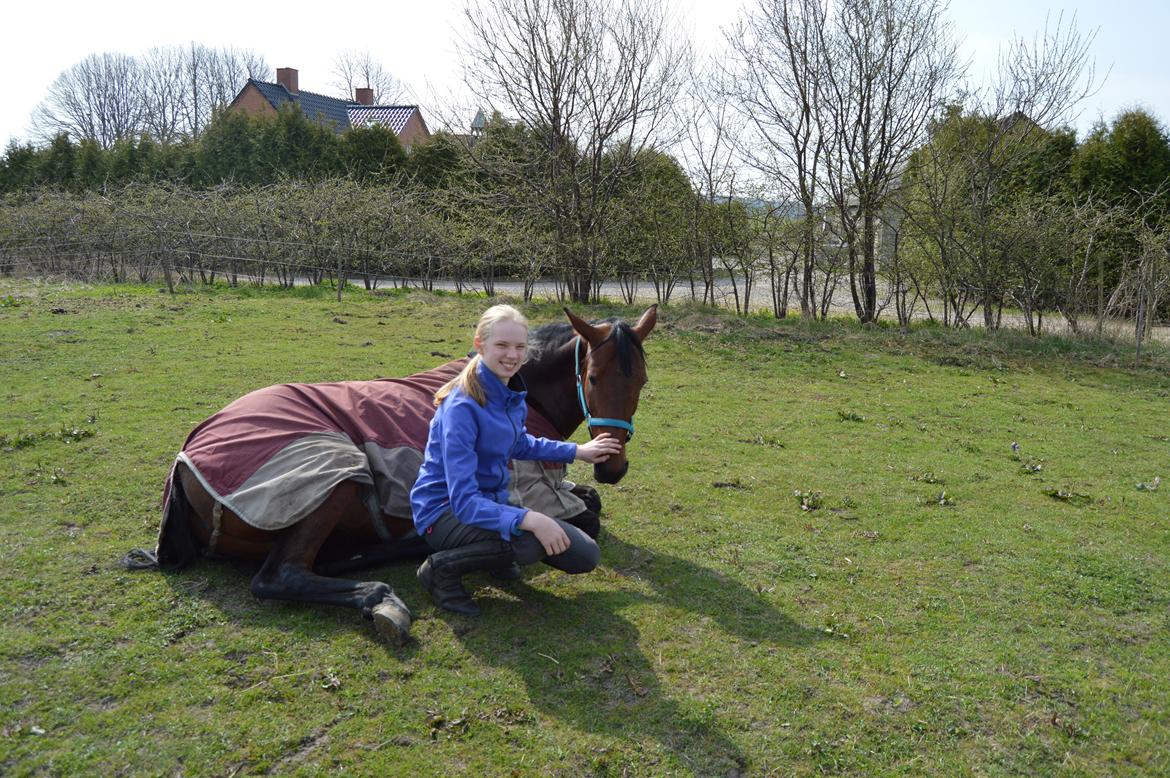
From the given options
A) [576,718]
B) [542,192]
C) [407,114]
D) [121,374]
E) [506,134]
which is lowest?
[576,718]

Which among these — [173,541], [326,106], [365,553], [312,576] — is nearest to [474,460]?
[312,576]

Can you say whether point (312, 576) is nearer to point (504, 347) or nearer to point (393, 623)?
point (393, 623)

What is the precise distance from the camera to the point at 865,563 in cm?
467

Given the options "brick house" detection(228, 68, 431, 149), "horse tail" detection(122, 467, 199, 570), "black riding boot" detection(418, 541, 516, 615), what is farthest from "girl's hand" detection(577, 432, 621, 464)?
"brick house" detection(228, 68, 431, 149)

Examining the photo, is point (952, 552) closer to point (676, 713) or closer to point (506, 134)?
point (676, 713)

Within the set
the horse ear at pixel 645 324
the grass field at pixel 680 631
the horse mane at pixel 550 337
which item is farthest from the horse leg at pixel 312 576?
the horse ear at pixel 645 324

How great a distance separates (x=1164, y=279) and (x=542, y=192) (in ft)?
35.8

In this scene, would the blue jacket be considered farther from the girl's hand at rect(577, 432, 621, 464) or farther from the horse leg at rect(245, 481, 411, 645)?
the horse leg at rect(245, 481, 411, 645)

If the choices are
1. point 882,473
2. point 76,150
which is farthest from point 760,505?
point 76,150

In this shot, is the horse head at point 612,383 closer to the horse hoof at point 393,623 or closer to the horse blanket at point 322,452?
the horse blanket at point 322,452

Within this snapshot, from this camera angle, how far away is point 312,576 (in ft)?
12.5

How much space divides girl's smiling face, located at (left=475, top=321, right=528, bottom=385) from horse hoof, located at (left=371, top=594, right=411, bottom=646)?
1.17 m

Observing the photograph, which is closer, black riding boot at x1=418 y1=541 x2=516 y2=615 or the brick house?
black riding boot at x1=418 y1=541 x2=516 y2=615

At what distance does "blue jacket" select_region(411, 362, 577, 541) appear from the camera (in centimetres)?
350
